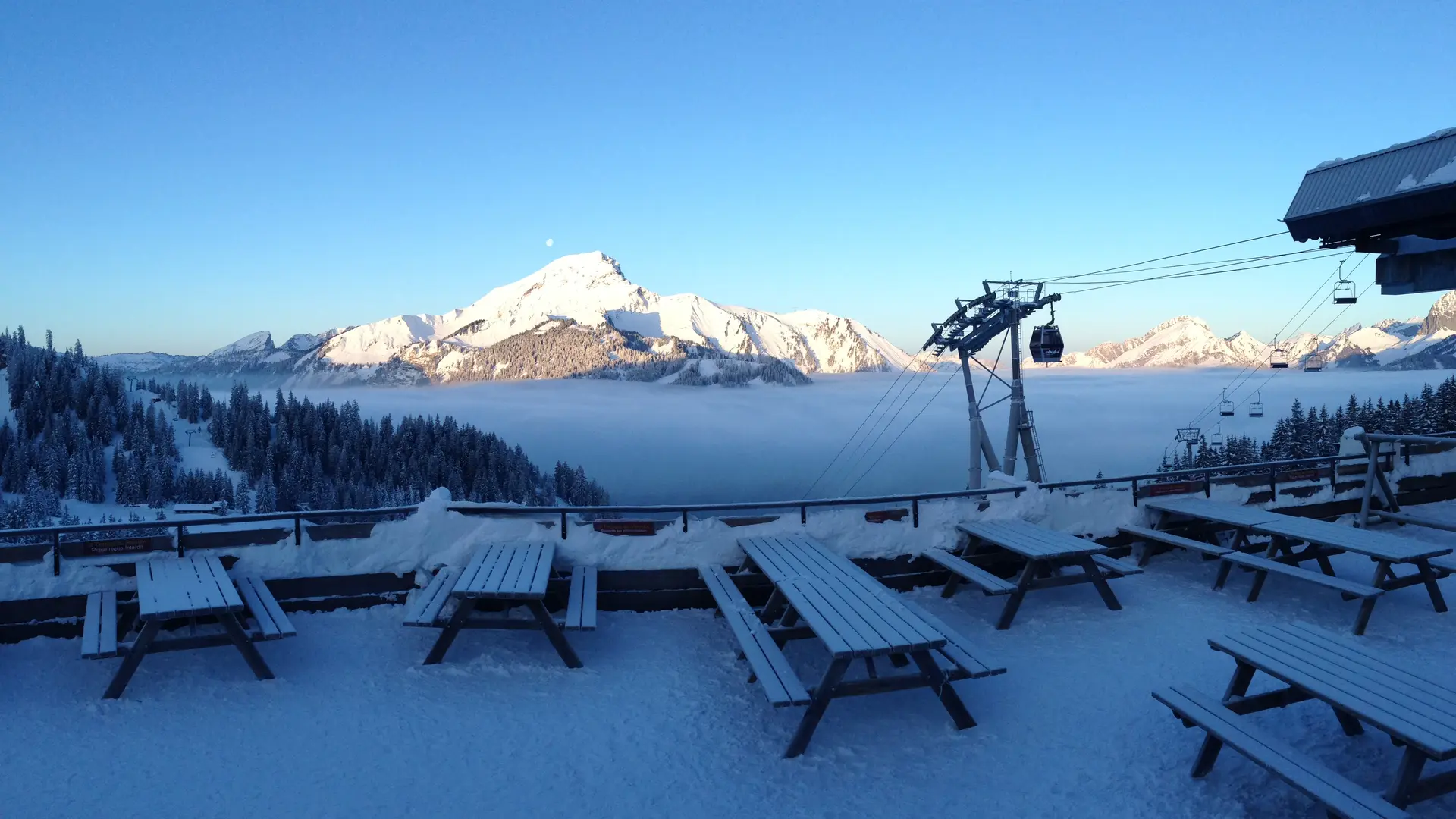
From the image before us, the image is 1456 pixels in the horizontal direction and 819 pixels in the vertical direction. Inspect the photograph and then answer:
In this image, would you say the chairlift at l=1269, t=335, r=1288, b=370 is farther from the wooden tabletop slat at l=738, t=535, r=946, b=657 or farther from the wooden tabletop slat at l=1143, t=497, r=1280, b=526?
the wooden tabletop slat at l=738, t=535, r=946, b=657

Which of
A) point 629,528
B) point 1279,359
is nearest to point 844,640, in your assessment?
point 629,528

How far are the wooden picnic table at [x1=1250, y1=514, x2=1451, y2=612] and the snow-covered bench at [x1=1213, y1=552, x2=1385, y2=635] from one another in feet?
0.81

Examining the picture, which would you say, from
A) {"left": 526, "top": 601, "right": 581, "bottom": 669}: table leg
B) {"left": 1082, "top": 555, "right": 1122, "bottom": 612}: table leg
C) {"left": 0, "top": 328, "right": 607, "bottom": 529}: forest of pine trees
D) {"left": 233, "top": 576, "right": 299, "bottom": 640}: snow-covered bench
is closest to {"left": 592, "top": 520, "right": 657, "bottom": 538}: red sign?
{"left": 526, "top": 601, "right": 581, "bottom": 669}: table leg

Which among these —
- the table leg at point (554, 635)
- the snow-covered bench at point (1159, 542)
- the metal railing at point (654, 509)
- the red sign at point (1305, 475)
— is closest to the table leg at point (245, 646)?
the metal railing at point (654, 509)

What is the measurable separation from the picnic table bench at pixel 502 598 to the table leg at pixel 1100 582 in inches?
198

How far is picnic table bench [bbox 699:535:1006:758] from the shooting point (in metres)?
5.28

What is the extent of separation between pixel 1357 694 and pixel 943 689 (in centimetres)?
240

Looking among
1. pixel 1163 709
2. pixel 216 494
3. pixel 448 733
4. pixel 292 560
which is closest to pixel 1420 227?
pixel 1163 709

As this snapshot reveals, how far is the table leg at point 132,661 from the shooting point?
20.3 ft

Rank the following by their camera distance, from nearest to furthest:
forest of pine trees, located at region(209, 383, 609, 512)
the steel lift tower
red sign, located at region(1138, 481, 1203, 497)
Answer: red sign, located at region(1138, 481, 1203, 497) → the steel lift tower → forest of pine trees, located at region(209, 383, 609, 512)

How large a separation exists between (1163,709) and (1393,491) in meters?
9.59

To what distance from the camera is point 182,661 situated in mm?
6867

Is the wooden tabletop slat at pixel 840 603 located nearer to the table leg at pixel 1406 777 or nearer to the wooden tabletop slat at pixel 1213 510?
the table leg at pixel 1406 777

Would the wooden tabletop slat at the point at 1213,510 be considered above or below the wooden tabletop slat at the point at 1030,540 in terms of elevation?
above
